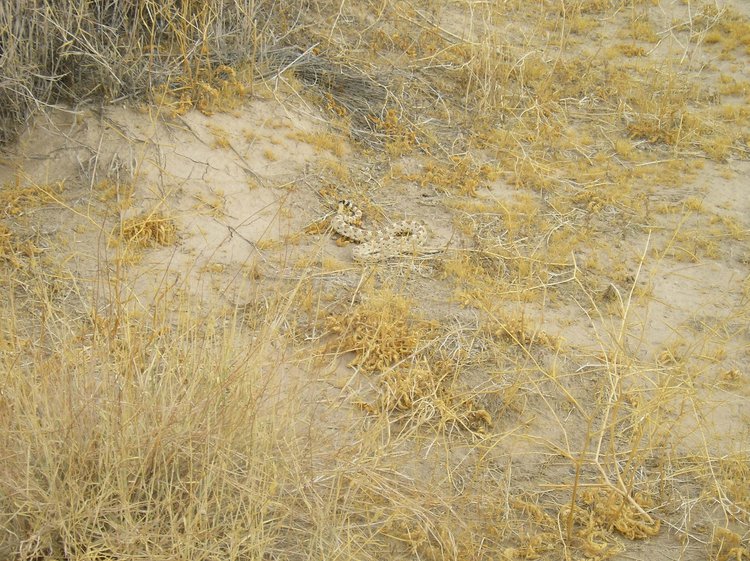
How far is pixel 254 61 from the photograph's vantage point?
7277 mm

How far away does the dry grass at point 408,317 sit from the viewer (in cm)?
363

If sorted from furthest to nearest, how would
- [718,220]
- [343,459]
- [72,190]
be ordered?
[718,220], [72,190], [343,459]

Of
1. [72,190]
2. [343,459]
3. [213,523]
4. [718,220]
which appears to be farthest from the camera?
[718,220]

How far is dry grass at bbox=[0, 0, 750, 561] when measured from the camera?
3631 mm

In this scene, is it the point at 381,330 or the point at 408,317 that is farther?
the point at 408,317

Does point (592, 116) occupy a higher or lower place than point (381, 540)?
higher

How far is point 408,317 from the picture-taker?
5652 mm

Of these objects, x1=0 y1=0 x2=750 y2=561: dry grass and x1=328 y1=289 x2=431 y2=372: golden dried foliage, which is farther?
x1=328 y1=289 x2=431 y2=372: golden dried foliage

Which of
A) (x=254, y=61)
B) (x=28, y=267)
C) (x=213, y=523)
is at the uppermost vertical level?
(x=254, y=61)

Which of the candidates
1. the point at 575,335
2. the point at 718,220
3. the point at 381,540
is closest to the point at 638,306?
the point at 575,335

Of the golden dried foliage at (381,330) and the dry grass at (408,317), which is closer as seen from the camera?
the dry grass at (408,317)

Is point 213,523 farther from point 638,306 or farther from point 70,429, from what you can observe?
point 638,306

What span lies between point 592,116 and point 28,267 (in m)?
5.12

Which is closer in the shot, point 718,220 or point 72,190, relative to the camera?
point 72,190
